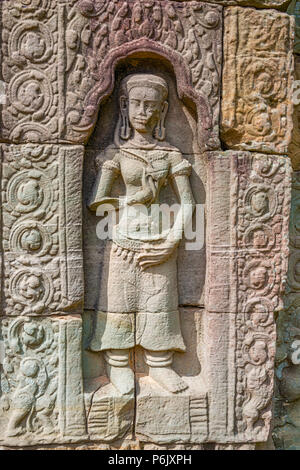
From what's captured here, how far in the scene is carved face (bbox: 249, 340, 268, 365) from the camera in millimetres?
3594

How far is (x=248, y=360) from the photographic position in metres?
3.61

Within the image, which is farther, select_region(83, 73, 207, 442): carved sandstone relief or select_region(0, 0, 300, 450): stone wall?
select_region(83, 73, 207, 442): carved sandstone relief

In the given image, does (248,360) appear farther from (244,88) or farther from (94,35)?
(94,35)

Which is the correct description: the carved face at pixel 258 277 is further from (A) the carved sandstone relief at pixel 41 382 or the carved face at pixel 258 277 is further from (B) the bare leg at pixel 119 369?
(A) the carved sandstone relief at pixel 41 382

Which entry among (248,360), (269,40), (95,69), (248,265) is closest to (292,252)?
(248,265)

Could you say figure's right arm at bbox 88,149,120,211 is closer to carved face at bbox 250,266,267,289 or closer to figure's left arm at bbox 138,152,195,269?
figure's left arm at bbox 138,152,195,269

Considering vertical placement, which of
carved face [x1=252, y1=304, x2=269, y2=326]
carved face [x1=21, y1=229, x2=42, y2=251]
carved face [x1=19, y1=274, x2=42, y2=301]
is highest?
carved face [x1=21, y1=229, x2=42, y2=251]

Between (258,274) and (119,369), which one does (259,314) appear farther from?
(119,369)

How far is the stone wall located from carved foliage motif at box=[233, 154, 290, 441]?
0.01m


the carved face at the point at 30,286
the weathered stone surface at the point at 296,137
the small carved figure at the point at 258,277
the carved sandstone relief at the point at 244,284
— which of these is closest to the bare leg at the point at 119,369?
the carved sandstone relief at the point at 244,284

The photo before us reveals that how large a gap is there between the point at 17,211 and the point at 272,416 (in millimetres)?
2355

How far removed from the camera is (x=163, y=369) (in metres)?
3.61

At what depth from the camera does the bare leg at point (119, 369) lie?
11.6 feet

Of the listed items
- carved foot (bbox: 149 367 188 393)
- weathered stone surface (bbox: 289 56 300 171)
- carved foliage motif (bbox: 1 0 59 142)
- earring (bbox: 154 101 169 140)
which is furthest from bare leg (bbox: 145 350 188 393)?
weathered stone surface (bbox: 289 56 300 171)
